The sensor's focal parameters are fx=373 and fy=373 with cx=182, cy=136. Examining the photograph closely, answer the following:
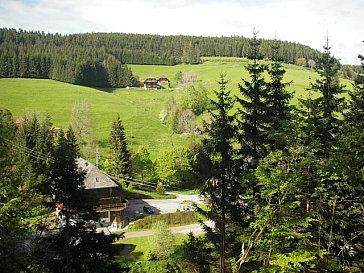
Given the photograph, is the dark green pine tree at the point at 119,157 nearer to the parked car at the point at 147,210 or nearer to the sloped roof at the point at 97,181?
the parked car at the point at 147,210

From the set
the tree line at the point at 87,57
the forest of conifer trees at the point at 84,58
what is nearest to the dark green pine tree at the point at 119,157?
the forest of conifer trees at the point at 84,58

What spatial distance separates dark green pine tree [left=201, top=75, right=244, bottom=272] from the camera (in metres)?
18.3

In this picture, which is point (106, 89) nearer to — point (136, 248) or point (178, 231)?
point (178, 231)

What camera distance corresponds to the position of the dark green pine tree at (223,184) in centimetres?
1830

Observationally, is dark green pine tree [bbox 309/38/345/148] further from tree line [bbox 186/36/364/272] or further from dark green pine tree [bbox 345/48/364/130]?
dark green pine tree [bbox 345/48/364/130]

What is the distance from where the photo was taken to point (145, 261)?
33.3m

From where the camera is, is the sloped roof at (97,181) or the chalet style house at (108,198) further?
the chalet style house at (108,198)

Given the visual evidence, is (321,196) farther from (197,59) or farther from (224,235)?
(197,59)

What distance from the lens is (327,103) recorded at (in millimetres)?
19266

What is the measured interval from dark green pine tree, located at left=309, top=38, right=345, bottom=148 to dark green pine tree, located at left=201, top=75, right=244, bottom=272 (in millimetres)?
4235

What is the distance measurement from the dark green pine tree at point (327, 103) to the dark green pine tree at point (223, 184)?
4235mm

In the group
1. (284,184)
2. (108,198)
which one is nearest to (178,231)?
(108,198)

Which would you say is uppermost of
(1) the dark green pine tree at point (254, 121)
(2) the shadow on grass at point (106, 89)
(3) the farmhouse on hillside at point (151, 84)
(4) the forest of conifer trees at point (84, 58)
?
(4) the forest of conifer trees at point (84, 58)

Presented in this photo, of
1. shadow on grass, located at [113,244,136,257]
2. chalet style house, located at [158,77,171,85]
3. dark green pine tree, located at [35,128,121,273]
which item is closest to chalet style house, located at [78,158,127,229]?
shadow on grass, located at [113,244,136,257]
